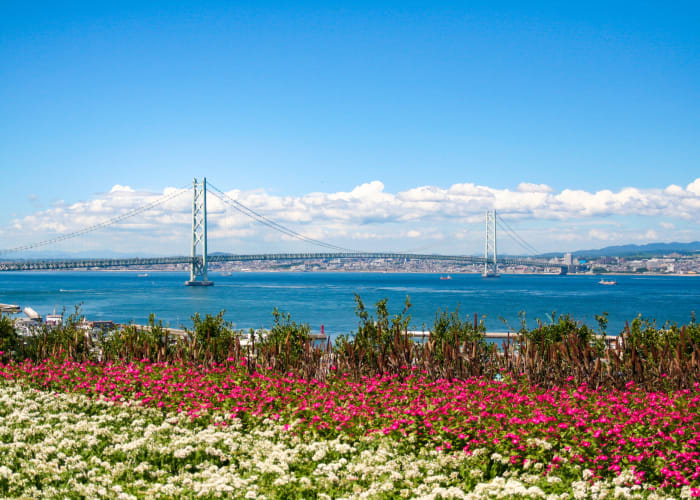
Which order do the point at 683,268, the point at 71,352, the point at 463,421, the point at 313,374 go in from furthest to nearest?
the point at 683,268, the point at 71,352, the point at 313,374, the point at 463,421

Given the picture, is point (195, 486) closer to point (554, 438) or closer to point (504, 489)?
point (504, 489)

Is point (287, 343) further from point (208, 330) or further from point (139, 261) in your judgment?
point (139, 261)

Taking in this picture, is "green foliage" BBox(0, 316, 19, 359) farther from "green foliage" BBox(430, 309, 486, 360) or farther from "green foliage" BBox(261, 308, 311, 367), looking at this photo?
"green foliage" BBox(430, 309, 486, 360)

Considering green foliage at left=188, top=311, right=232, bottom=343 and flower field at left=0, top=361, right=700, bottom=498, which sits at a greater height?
green foliage at left=188, top=311, right=232, bottom=343

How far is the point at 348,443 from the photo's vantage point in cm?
671

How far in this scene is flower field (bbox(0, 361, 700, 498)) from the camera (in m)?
5.27

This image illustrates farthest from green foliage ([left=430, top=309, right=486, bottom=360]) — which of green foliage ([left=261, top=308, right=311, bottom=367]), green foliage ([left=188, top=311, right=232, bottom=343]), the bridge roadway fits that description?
the bridge roadway

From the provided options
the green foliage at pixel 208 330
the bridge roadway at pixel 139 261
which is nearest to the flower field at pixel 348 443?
the green foliage at pixel 208 330

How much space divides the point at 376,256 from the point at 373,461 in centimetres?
9226

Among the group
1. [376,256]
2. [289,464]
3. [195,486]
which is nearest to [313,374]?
[289,464]

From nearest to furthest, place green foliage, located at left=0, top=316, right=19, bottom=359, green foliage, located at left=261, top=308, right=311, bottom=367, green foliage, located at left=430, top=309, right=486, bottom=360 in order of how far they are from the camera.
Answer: green foliage, located at left=430, top=309, right=486, bottom=360
green foliage, located at left=261, top=308, right=311, bottom=367
green foliage, located at left=0, top=316, right=19, bottom=359

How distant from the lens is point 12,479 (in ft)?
17.3

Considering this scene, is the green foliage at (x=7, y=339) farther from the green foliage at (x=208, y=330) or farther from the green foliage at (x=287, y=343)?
the green foliage at (x=287, y=343)

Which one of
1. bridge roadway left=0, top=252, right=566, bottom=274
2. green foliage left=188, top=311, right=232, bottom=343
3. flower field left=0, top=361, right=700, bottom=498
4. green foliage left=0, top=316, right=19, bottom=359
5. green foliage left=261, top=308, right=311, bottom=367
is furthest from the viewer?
bridge roadway left=0, top=252, right=566, bottom=274
